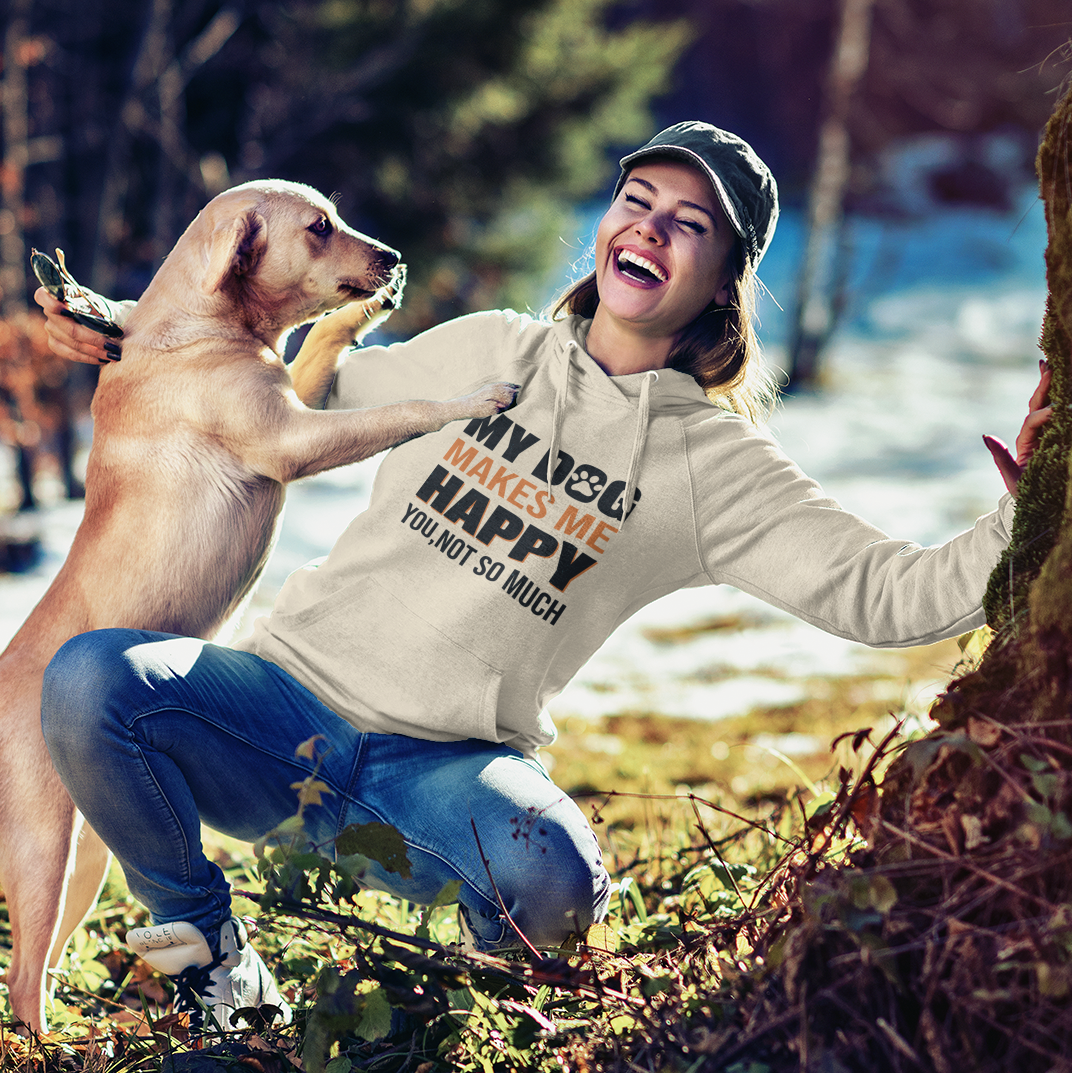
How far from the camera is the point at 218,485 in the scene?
2.18 meters

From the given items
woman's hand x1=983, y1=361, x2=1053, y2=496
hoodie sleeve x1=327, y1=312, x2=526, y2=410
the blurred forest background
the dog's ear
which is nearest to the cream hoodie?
hoodie sleeve x1=327, y1=312, x2=526, y2=410

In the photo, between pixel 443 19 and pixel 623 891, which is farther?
pixel 443 19

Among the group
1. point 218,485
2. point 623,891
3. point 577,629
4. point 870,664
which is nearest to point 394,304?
point 218,485

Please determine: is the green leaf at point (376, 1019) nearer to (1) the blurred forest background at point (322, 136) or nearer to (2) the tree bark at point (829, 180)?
(1) the blurred forest background at point (322, 136)

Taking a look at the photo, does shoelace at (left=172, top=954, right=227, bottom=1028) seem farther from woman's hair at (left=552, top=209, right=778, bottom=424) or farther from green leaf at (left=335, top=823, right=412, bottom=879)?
woman's hair at (left=552, top=209, right=778, bottom=424)

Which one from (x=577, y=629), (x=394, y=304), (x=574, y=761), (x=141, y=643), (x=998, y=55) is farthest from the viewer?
(x=998, y=55)

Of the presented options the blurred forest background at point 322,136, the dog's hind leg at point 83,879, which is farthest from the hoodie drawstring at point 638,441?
the blurred forest background at point 322,136

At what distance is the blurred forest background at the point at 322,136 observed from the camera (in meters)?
7.32

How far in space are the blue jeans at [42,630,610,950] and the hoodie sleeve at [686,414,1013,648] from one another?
591mm

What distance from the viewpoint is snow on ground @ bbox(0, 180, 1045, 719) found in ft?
17.9

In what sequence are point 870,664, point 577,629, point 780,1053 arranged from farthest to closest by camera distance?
point 870,664
point 577,629
point 780,1053

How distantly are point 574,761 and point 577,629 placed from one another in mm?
1882

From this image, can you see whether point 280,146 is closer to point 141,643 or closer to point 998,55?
point 141,643

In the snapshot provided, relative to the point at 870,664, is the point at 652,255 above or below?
above
